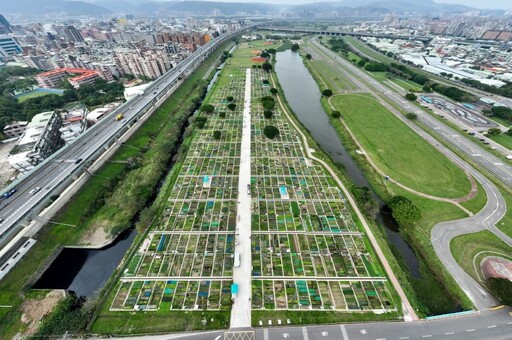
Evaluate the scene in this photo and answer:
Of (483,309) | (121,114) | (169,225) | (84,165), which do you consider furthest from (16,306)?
(483,309)

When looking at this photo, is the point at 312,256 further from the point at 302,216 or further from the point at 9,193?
the point at 9,193

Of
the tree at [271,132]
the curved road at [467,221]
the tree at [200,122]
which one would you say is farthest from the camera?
the tree at [200,122]

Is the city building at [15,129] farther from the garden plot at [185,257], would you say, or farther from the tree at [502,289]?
the tree at [502,289]

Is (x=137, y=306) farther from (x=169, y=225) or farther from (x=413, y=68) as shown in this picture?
(x=413, y=68)

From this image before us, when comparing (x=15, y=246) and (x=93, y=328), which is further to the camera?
(x=15, y=246)

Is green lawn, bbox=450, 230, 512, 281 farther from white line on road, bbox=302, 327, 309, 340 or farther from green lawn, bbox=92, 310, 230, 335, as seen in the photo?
green lawn, bbox=92, 310, 230, 335

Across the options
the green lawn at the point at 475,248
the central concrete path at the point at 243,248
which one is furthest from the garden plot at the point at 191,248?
the green lawn at the point at 475,248
